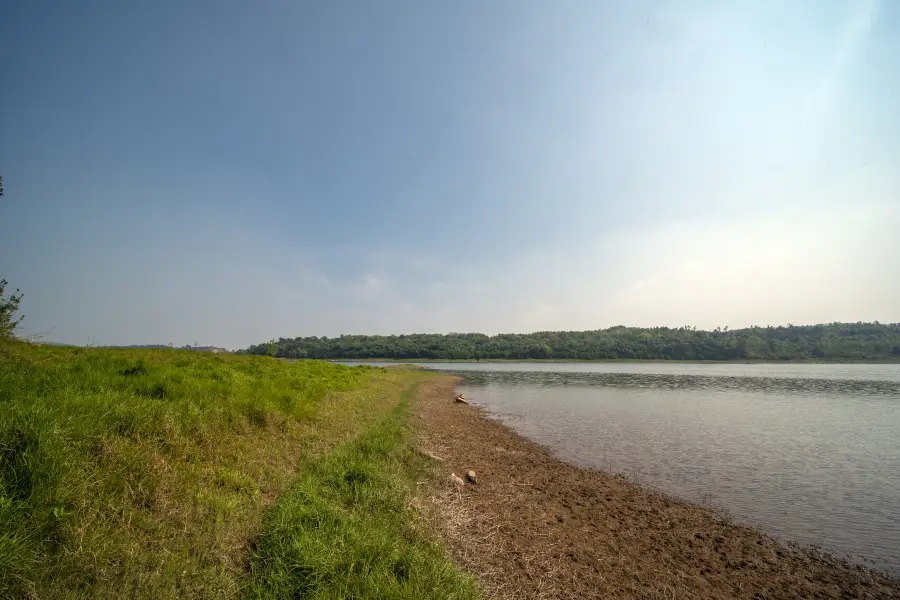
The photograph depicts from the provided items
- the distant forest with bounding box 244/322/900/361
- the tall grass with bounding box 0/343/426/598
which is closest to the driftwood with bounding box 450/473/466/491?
the tall grass with bounding box 0/343/426/598

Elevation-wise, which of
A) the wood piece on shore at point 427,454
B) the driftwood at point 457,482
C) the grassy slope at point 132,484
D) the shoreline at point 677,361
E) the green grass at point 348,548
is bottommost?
the shoreline at point 677,361

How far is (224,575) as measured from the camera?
582cm

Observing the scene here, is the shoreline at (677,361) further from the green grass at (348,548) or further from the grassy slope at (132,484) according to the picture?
the green grass at (348,548)

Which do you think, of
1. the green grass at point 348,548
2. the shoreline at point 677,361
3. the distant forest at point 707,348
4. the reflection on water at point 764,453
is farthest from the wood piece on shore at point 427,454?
the shoreline at point 677,361

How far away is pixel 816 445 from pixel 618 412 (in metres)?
13.2

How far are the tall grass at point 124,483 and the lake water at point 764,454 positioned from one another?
1496 cm

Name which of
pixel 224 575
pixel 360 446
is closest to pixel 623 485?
pixel 360 446

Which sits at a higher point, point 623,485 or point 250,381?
point 250,381

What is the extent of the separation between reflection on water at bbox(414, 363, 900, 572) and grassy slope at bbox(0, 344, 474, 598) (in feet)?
40.6

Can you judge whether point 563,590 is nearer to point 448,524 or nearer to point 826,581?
point 448,524

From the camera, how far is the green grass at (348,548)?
19.1ft

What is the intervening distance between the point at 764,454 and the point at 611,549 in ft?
52.7

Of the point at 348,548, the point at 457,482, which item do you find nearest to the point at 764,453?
the point at 457,482

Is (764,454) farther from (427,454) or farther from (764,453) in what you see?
(427,454)
